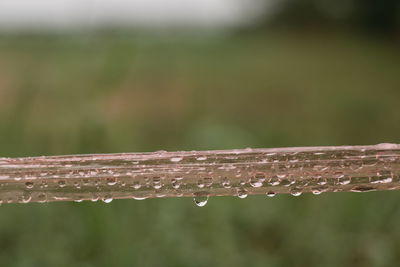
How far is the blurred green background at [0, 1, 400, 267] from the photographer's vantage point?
1.26m

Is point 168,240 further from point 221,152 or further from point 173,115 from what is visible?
point 173,115

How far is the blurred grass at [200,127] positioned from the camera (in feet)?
4.13

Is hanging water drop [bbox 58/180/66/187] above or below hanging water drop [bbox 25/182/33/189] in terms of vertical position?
below

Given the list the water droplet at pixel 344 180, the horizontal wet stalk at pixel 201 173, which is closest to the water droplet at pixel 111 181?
the horizontal wet stalk at pixel 201 173

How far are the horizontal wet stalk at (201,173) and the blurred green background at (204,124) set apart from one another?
20.5 inches

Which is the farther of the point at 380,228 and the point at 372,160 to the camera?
the point at 380,228

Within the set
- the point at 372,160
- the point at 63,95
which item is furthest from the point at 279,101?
the point at 372,160

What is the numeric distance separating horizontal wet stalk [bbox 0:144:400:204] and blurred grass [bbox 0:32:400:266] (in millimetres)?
525

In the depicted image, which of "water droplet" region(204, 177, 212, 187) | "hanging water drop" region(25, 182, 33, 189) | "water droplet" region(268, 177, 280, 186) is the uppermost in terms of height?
"hanging water drop" region(25, 182, 33, 189)

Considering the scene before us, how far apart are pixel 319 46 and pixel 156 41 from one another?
1.67 m

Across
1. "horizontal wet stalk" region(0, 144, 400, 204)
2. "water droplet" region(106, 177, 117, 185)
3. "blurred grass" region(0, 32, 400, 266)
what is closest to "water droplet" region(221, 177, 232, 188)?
"horizontal wet stalk" region(0, 144, 400, 204)

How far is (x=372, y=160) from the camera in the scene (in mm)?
666

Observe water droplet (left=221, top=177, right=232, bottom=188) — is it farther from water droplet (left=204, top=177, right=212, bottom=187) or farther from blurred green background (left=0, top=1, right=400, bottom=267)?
blurred green background (left=0, top=1, right=400, bottom=267)

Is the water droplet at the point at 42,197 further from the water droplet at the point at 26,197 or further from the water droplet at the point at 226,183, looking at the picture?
the water droplet at the point at 226,183
